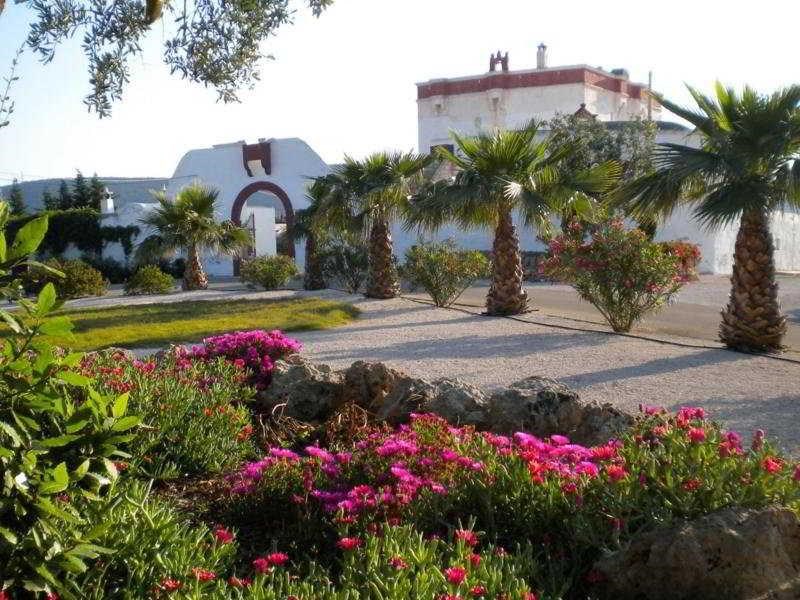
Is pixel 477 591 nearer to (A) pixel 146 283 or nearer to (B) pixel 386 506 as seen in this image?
(B) pixel 386 506

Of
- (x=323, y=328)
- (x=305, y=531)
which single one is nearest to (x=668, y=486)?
(x=305, y=531)

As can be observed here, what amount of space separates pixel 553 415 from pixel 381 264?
14838 mm

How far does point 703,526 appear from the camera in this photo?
9.77ft

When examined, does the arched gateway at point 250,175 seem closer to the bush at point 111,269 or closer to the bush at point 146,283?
the bush at point 111,269

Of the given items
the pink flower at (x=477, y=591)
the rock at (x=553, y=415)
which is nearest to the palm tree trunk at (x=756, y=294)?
the rock at (x=553, y=415)

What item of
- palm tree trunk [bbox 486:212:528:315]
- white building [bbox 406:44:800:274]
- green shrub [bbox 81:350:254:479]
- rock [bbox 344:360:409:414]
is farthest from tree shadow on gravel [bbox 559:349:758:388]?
white building [bbox 406:44:800:274]

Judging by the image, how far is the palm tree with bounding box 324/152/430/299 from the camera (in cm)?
1889

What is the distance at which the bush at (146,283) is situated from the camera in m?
24.7

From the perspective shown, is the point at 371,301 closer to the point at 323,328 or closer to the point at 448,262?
the point at 448,262

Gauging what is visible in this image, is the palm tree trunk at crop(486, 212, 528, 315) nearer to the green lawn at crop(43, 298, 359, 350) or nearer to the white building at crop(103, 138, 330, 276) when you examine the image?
the green lawn at crop(43, 298, 359, 350)

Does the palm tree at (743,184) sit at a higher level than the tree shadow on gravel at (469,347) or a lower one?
higher

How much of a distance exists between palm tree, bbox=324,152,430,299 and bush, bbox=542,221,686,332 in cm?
590

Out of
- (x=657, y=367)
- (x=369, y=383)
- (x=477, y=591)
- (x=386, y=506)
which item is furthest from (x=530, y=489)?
(x=657, y=367)

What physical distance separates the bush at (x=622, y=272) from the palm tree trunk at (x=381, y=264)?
674cm
